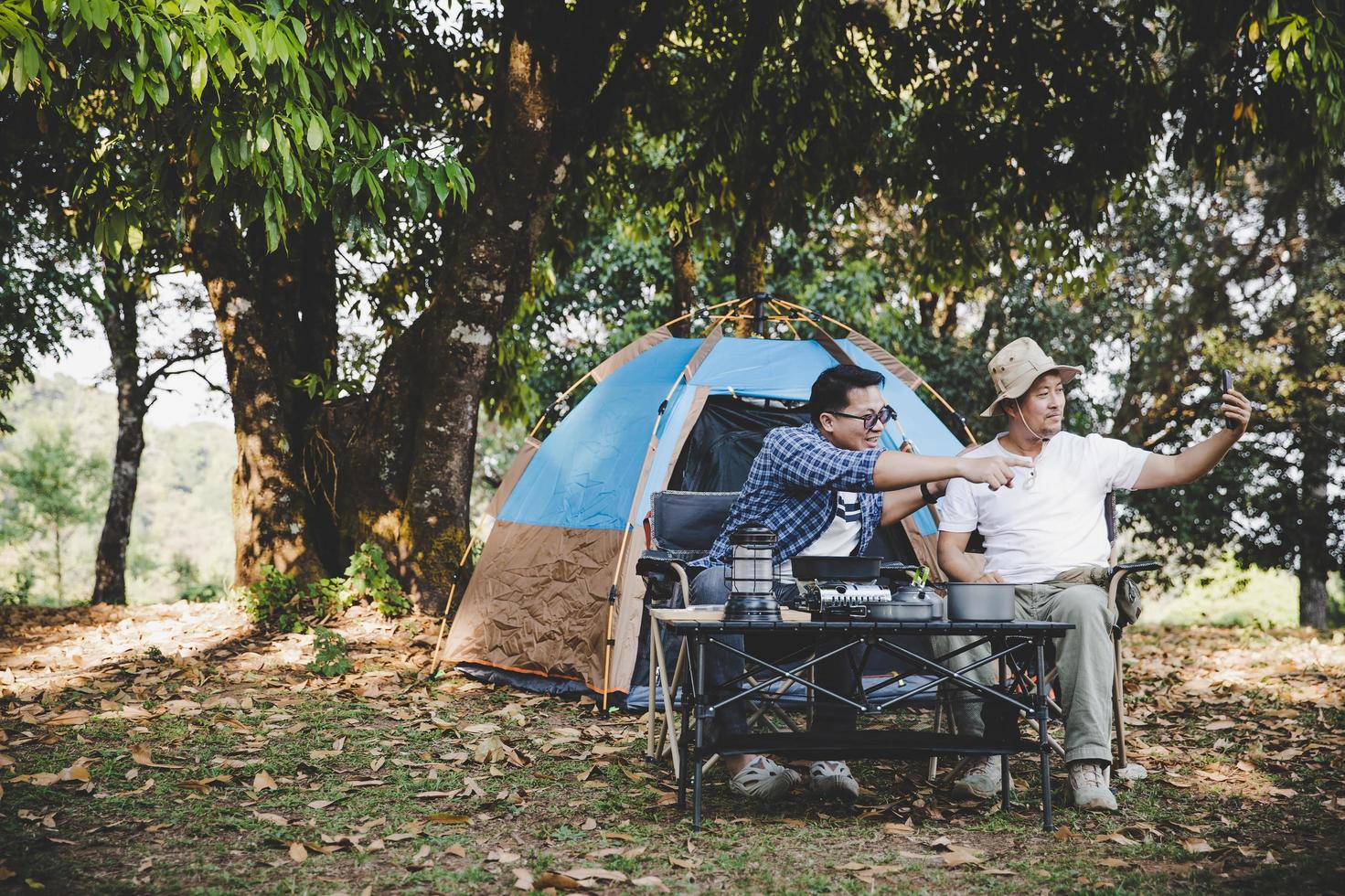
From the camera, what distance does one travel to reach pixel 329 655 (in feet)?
17.0

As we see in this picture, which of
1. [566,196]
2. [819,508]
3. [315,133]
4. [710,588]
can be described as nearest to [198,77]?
[315,133]

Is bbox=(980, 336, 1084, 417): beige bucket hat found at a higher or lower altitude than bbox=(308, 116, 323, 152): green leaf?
lower

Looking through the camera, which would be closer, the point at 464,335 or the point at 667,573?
the point at 667,573

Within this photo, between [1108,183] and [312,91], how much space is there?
503 centimetres

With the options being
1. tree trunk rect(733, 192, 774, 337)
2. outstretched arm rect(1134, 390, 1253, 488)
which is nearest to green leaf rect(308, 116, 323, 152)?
outstretched arm rect(1134, 390, 1253, 488)

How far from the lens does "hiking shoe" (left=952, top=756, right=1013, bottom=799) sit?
319cm

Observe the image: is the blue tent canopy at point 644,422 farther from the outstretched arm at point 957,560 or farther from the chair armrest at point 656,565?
the outstretched arm at point 957,560

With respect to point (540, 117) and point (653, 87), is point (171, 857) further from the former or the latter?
point (653, 87)

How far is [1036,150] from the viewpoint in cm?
692

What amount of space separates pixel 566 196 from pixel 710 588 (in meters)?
5.26

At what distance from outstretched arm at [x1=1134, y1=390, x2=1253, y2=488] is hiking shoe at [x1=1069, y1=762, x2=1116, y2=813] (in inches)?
34.4

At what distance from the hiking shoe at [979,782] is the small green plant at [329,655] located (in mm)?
2997

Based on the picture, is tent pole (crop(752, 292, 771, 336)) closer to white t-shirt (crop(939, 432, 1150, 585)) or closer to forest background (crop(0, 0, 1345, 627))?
forest background (crop(0, 0, 1345, 627))

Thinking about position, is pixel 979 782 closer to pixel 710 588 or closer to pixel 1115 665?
pixel 1115 665
